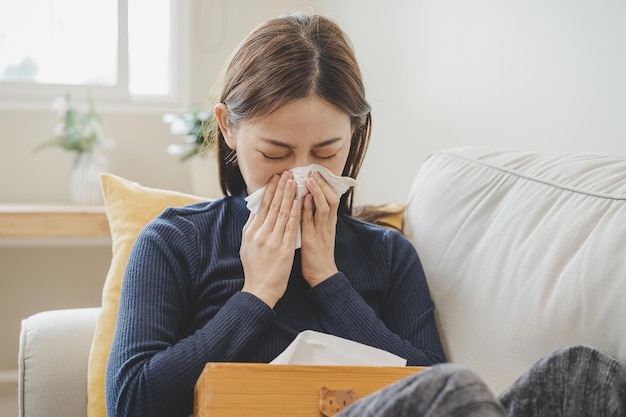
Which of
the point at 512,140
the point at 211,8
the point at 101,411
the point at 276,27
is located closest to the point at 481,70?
the point at 512,140

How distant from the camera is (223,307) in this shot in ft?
3.67

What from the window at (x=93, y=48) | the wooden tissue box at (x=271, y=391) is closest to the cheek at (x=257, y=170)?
the wooden tissue box at (x=271, y=391)

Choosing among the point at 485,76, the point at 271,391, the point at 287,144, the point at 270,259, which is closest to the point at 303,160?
the point at 287,144

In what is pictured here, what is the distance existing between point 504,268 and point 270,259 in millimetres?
347

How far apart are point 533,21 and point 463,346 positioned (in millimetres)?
793

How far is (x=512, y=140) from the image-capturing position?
169 cm

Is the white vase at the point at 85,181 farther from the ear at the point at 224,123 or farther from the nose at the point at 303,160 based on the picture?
the nose at the point at 303,160

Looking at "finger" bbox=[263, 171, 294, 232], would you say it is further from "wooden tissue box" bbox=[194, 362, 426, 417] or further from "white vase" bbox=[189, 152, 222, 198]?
"white vase" bbox=[189, 152, 222, 198]

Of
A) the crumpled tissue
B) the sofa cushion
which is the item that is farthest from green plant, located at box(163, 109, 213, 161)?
the crumpled tissue

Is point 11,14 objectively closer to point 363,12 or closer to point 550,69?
point 363,12

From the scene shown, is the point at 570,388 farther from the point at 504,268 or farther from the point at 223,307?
the point at 223,307

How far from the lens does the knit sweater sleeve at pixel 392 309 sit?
117cm

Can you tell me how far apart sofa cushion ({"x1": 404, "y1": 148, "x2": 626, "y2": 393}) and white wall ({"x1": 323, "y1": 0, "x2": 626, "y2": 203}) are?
24 centimetres

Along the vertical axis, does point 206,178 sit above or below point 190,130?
below
